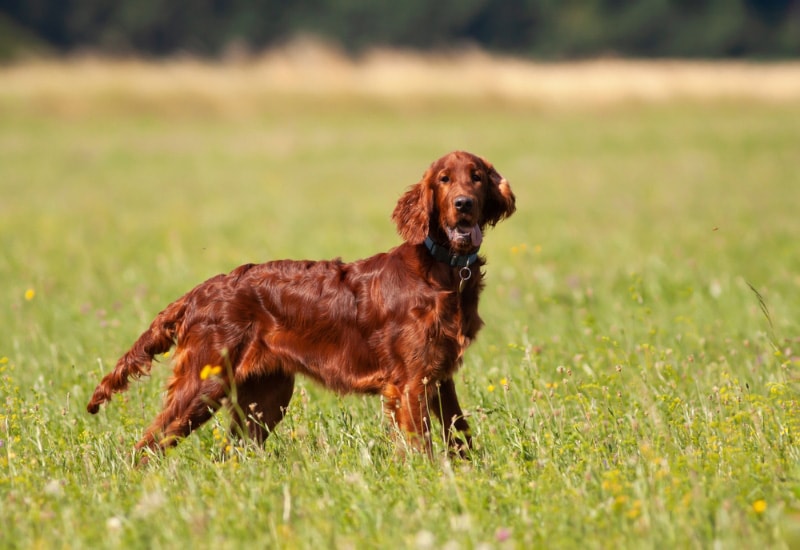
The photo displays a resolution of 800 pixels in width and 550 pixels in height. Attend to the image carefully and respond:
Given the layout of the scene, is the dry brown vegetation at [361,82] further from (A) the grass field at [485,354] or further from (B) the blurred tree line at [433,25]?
(B) the blurred tree line at [433,25]

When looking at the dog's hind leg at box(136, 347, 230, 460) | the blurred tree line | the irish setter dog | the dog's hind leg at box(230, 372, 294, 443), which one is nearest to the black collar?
the irish setter dog

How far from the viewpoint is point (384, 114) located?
23.9m

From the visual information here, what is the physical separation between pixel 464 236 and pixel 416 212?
10.0 inches

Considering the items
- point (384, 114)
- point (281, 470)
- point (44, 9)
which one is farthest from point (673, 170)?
point (44, 9)

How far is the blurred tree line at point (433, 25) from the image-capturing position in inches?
1917

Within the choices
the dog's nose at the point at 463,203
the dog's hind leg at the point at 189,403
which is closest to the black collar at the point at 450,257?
the dog's nose at the point at 463,203

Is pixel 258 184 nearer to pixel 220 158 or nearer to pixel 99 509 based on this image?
pixel 220 158

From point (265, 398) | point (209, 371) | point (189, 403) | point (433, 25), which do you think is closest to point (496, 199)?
point (265, 398)

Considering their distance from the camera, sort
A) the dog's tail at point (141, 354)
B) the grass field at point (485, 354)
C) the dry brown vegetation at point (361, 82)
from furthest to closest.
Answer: the dry brown vegetation at point (361, 82) → the dog's tail at point (141, 354) → the grass field at point (485, 354)

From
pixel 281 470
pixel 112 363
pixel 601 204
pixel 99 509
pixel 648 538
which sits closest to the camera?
pixel 648 538

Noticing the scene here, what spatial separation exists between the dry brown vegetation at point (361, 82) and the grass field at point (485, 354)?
594 cm

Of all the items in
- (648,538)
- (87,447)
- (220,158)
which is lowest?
(220,158)

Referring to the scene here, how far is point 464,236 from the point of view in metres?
4.36

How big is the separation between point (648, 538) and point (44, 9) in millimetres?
49399
